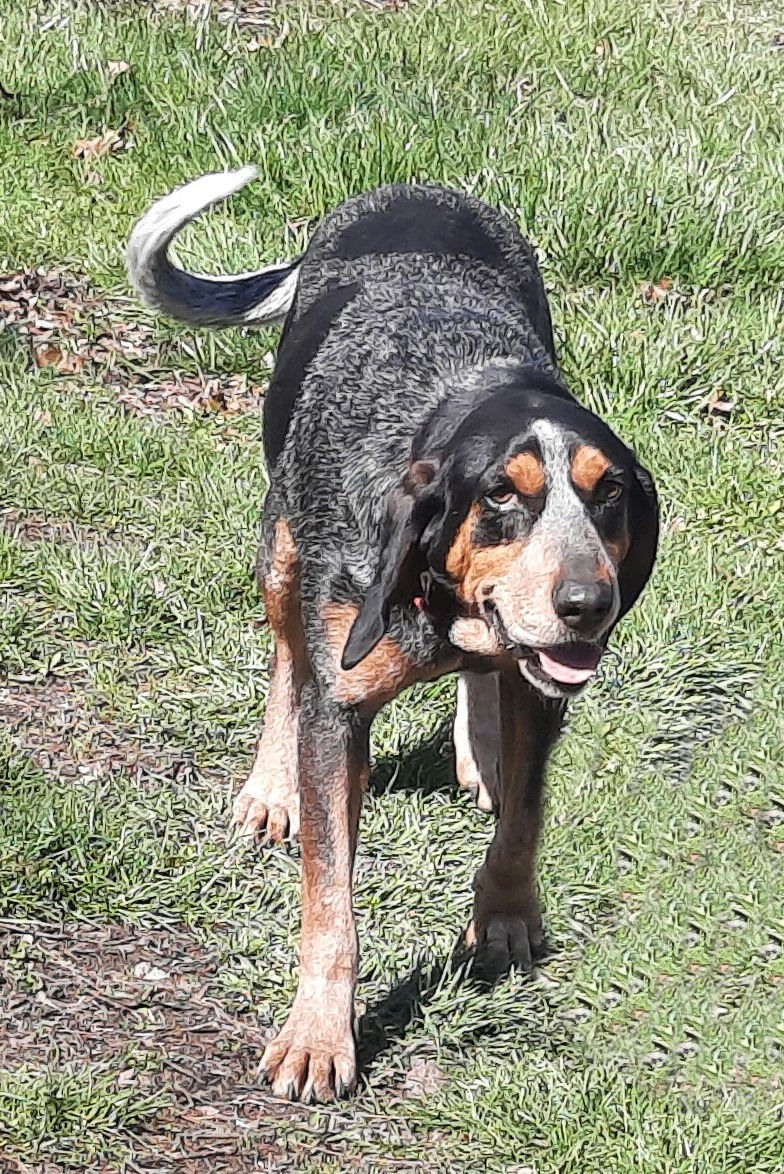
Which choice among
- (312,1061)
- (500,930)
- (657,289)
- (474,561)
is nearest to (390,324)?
(474,561)

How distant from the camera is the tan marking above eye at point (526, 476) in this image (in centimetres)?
374

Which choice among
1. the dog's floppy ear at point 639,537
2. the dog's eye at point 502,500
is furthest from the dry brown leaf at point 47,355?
the dog's eye at point 502,500

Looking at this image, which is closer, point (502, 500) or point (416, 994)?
point (502, 500)

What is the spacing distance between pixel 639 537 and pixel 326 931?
3.78 feet

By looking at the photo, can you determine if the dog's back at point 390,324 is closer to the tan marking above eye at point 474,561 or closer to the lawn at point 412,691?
the tan marking above eye at point 474,561

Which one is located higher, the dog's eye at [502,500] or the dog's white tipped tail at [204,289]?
the dog's eye at [502,500]

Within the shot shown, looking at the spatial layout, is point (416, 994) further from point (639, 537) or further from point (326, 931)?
point (639, 537)

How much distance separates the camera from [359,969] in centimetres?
457

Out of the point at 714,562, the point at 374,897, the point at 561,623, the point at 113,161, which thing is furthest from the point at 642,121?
the point at 561,623

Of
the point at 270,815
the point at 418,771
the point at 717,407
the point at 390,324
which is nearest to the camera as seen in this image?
the point at 390,324

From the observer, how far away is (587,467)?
375 centimetres

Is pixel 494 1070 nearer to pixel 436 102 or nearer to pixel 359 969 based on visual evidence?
pixel 359 969

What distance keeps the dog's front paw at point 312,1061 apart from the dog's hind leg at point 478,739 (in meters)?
1.17

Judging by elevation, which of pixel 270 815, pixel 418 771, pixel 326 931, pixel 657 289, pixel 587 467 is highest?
pixel 587 467
